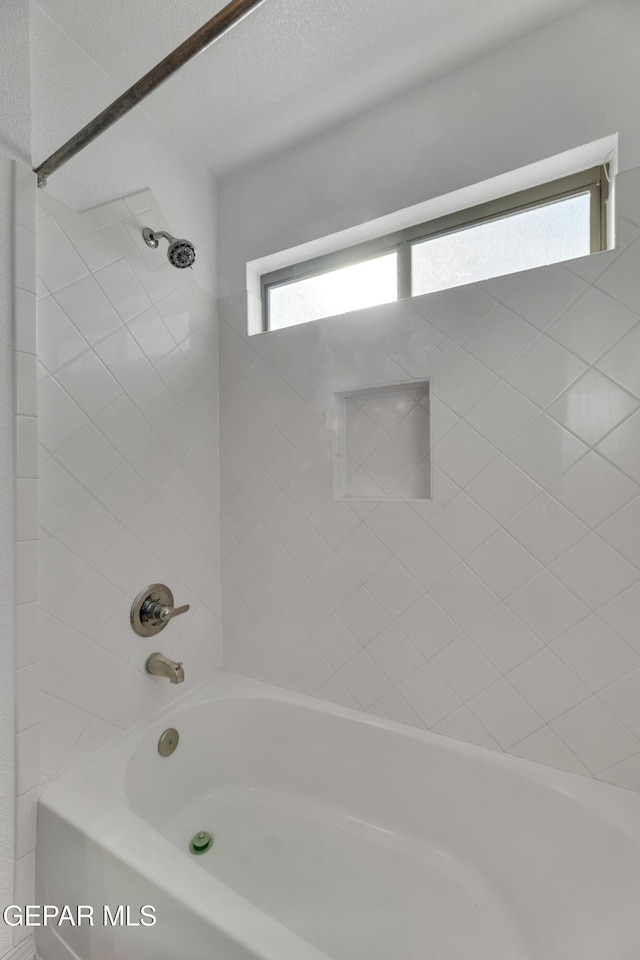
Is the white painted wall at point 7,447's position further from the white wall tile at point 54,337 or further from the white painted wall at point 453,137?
the white painted wall at point 453,137

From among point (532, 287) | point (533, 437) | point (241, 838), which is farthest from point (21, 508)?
point (532, 287)

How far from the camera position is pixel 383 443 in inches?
56.7

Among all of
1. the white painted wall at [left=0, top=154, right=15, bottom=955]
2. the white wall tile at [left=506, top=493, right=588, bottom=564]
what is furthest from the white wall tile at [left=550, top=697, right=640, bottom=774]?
the white painted wall at [left=0, top=154, right=15, bottom=955]

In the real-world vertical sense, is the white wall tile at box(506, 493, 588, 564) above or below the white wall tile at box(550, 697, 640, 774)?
above

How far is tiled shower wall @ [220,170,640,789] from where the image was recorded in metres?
1.08

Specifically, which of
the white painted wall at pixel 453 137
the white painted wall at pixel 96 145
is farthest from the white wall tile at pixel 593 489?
the white painted wall at pixel 96 145

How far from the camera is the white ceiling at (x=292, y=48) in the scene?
3.59 feet

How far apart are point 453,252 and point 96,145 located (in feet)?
3.81

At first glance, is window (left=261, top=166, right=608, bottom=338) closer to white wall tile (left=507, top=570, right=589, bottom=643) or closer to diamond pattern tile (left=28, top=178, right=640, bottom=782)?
diamond pattern tile (left=28, top=178, right=640, bottom=782)

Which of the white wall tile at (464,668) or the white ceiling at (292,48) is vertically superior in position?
the white ceiling at (292,48)

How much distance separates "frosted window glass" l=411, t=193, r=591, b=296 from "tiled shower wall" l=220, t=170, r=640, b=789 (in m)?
0.19

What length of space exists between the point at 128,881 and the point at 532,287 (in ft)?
5.61

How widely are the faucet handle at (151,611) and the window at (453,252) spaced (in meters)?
1.14

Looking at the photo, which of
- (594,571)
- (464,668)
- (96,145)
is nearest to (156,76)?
(96,145)
